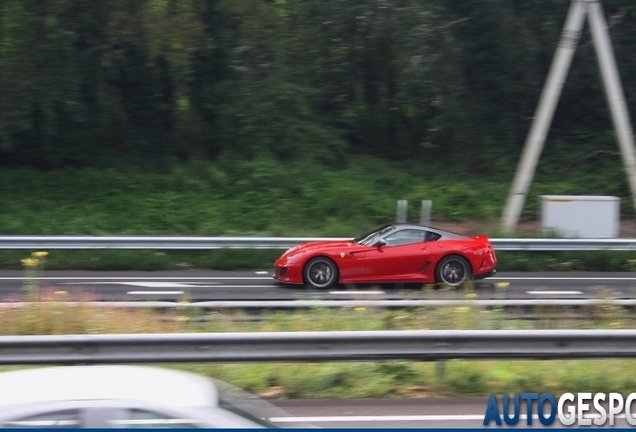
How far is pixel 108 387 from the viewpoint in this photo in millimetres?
3689

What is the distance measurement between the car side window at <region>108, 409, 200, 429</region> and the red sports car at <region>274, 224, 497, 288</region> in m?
9.26

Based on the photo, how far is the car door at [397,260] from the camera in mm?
12938

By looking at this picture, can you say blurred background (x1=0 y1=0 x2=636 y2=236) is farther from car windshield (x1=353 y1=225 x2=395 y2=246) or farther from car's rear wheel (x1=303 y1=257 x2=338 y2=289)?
car's rear wheel (x1=303 y1=257 x2=338 y2=289)

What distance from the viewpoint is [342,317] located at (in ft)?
27.6

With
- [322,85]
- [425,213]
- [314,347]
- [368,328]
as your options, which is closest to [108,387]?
[314,347]

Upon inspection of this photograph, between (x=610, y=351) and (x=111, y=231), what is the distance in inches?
521

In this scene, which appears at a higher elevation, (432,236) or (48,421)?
(432,236)

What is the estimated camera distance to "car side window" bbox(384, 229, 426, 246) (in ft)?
43.0

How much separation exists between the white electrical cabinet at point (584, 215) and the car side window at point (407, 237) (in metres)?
5.63

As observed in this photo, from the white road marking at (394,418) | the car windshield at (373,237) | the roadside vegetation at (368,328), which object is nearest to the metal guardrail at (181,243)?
the car windshield at (373,237)

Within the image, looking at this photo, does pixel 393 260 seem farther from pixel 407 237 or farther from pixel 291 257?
pixel 291 257

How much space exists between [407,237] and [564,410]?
742 centimetres

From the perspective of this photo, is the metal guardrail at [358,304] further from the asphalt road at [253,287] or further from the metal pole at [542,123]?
the metal pole at [542,123]

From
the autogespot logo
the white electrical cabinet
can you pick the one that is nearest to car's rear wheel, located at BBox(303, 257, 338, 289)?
the white electrical cabinet
